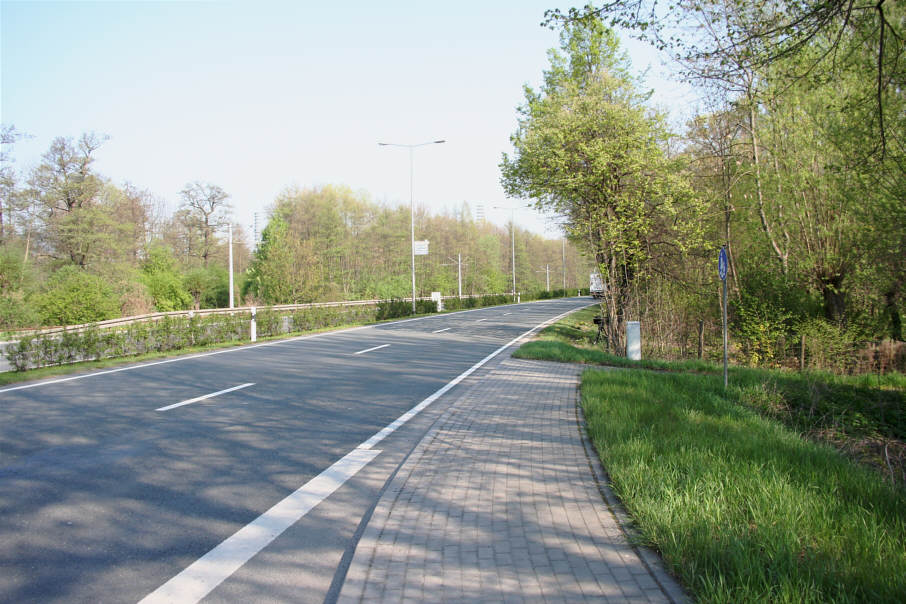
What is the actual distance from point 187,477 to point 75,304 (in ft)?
101

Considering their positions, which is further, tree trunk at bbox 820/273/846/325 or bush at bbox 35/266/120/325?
bush at bbox 35/266/120/325

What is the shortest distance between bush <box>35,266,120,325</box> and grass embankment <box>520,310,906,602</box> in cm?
3072

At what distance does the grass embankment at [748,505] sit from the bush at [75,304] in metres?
30.7

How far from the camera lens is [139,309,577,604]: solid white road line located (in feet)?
10.7

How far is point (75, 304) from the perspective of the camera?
3036cm

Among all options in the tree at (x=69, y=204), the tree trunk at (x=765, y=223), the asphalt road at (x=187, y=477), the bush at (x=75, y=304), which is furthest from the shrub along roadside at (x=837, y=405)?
the tree at (x=69, y=204)

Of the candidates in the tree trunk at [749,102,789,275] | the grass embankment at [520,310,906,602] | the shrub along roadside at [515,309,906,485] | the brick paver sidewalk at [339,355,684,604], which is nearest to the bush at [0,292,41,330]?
the shrub along roadside at [515,309,906,485]

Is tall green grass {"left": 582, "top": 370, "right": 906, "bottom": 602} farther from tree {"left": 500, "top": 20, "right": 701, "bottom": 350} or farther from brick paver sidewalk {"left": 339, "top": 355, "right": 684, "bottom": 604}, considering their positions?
tree {"left": 500, "top": 20, "right": 701, "bottom": 350}

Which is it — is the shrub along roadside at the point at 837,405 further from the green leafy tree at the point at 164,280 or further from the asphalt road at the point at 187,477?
the green leafy tree at the point at 164,280

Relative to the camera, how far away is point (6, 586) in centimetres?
326

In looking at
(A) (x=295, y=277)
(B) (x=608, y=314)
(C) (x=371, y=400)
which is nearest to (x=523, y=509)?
(C) (x=371, y=400)

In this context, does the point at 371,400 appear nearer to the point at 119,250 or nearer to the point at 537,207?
the point at 537,207

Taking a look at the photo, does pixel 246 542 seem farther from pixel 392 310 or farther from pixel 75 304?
pixel 75 304

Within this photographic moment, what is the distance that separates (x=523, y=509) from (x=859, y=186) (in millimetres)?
13824
